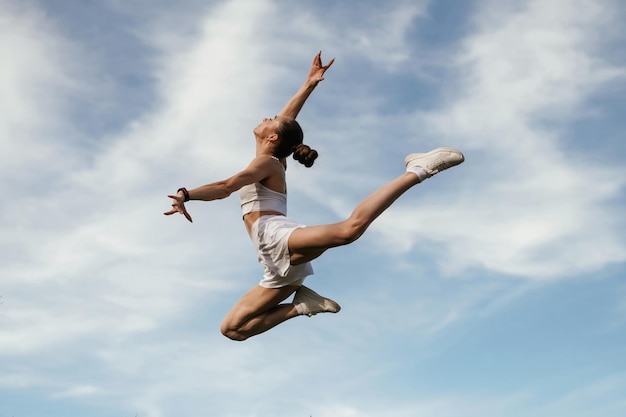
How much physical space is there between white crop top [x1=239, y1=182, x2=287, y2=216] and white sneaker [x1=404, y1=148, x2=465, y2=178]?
156 cm

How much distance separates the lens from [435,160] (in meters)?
8.17

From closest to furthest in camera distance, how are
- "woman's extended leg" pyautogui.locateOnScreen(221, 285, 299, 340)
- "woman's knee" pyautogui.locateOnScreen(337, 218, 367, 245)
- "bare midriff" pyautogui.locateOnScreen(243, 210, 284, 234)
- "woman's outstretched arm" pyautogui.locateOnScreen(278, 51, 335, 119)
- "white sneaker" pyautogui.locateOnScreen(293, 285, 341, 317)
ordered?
1. "woman's knee" pyautogui.locateOnScreen(337, 218, 367, 245)
2. "bare midriff" pyautogui.locateOnScreen(243, 210, 284, 234)
3. "woman's extended leg" pyautogui.locateOnScreen(221, 285, 299, 340)
4. "white sneaker" pyautogui.locateOnScreen(293, 285, 341, 317)
5. "woman's outstretched arm" pyautogui.locateOnScreen(278, 51, 335, 119)

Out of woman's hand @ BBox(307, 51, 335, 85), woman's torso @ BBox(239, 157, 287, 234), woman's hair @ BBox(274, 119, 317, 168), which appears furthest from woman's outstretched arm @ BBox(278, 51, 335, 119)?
woman's torso @ BBox(239, 157, 287, 234)

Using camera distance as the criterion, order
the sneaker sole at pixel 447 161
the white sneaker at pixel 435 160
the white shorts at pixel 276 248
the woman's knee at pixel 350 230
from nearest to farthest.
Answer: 1. the woman's knee at pixel 350 230
2. the white sneaker at pixel 435 160
3. the sneaker sole at pixel 447 161
4. the white shorts at pixel 276 248

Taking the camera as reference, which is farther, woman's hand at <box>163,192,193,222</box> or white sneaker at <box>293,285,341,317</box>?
white sneaker at <box>293,285,341,317</box>

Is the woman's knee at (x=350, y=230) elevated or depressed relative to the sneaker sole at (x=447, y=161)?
depressed

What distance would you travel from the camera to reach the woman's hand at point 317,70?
33.5 ft

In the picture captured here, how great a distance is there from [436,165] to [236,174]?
7.08ft

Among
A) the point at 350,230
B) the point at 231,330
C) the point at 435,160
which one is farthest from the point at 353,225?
the point at 231,330

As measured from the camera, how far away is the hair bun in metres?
8.67

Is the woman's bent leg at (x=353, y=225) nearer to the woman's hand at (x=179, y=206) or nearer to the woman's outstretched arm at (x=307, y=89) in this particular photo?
the woman's hand at (x=179, y=206)

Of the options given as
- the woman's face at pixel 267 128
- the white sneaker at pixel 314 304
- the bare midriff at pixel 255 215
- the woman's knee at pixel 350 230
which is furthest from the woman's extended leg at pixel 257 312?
the woman's face at pixel 267 128

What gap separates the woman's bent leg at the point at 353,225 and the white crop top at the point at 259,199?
1.87ft

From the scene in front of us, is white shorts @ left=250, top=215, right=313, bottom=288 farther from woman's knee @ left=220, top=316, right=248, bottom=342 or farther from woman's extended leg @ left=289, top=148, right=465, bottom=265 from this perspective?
woman's knee @ left=220, top=316, right=248, bottom=342
